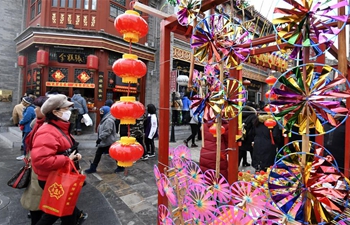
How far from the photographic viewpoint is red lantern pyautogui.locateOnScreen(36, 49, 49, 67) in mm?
7559

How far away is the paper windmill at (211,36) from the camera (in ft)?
3.90

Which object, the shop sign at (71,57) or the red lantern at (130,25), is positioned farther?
the shop sign at (71,57)

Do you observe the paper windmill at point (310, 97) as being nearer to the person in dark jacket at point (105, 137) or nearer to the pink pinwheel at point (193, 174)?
the pink pinwheel at point (193, 174)

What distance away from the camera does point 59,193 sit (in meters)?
1.85

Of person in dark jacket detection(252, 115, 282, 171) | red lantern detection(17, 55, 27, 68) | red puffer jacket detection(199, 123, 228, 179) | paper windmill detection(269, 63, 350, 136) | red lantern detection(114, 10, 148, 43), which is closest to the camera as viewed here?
paper windmill detection(269, 63, 350, 136)

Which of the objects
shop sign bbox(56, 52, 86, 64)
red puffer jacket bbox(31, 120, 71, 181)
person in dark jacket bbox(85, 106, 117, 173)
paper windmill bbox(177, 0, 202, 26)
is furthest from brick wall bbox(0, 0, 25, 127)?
paper windmill bbox(177, 0, 202, 26)

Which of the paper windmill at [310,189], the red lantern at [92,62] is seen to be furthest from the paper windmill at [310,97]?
the red lantern at [92,62]

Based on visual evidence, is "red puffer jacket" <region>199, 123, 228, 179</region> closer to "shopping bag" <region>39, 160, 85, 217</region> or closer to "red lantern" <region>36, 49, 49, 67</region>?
"shopping bag" <region>39, 160, 85, 217</region>

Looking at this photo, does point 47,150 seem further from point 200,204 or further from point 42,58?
point 42,58

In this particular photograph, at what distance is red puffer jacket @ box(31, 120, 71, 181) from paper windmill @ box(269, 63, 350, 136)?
1865 mm

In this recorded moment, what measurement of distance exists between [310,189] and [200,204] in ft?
1.83

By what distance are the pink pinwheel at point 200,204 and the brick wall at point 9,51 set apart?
38.3 ft

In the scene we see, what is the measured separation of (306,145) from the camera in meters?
0.80

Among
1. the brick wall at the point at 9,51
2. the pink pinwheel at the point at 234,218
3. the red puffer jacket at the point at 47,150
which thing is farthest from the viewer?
the brick wall at the point at 9,51
